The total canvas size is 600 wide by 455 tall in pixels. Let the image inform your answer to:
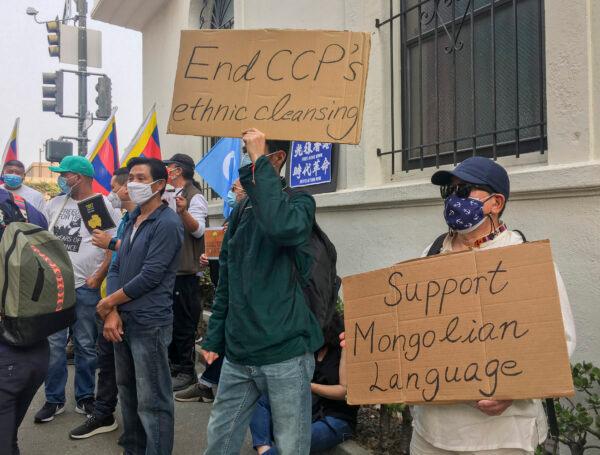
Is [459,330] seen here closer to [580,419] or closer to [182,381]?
[580,419]

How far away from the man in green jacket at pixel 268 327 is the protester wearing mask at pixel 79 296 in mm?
2308

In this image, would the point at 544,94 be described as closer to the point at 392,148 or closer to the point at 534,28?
the point at 534,28

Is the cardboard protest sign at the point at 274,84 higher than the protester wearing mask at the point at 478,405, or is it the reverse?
the cardboard protest sign at the point at 274,84

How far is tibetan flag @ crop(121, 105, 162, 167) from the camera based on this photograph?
5707mm

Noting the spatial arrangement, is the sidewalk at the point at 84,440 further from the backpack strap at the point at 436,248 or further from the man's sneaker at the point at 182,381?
the backpack strap at the point at 436,248

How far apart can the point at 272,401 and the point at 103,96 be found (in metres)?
10.3

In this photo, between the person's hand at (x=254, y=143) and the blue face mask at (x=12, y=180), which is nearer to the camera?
the person's hand at (x=254, y=143)

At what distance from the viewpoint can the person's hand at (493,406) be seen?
1.78 metres

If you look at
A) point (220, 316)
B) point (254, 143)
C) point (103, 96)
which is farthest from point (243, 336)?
point (103, 96)

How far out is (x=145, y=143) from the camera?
5.75m

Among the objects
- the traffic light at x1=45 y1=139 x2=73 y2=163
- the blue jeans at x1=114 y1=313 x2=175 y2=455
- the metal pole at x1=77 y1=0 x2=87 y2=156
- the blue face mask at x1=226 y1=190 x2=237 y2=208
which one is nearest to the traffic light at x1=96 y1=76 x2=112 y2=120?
the metal pole at x1=77 y1=0 x2=87 y2=156

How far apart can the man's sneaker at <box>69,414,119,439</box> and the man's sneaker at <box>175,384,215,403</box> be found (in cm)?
80

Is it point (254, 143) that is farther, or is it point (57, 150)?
point (57, 150)

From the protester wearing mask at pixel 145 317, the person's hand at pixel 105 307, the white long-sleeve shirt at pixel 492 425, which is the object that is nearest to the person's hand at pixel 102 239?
the protester wearing mask at pixel 145 317
